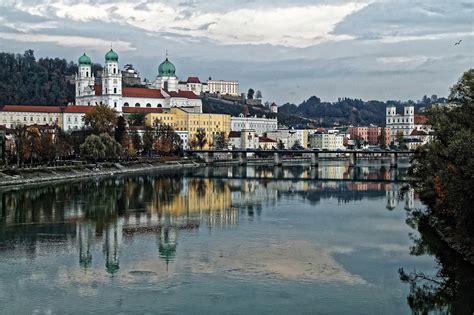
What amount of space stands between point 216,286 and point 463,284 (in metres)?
4.61

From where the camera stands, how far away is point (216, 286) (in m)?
13.1

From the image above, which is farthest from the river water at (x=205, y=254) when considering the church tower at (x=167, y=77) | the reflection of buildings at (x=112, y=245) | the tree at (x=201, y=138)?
the church tower at (x=167, y=77)

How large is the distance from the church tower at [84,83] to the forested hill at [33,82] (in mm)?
7404

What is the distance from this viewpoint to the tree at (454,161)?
45.8 feet

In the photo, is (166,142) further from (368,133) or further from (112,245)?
(368,133)

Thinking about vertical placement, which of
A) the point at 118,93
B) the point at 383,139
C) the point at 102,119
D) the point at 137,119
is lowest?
the point at 383,139

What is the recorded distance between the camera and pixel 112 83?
70250mm

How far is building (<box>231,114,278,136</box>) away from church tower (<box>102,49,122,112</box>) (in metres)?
15.2

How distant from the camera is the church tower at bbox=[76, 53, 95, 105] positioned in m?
72.7

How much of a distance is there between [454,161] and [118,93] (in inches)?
2295

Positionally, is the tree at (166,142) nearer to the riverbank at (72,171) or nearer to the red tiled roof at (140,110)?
the riverbank at (72,171)

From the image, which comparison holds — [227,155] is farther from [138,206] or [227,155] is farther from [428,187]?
[428,187]

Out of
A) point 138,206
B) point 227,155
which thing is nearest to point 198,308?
point 138,206

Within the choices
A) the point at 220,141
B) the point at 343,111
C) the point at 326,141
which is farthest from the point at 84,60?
the point at 343,111
